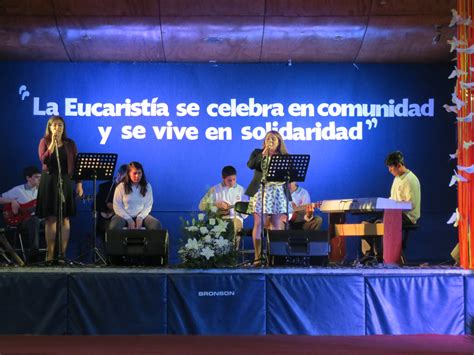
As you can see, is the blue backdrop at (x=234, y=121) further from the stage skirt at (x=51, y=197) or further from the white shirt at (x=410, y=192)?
the stage skirt at (x=51, y=197)

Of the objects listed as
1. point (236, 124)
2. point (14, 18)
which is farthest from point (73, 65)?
point (236, 124)

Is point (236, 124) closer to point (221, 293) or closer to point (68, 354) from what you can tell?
point (221, 293)

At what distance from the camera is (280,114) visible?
37.5ft

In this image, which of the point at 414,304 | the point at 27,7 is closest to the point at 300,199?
the point at 414,304

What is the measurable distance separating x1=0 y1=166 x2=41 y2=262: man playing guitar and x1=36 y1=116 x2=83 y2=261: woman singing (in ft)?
5.29

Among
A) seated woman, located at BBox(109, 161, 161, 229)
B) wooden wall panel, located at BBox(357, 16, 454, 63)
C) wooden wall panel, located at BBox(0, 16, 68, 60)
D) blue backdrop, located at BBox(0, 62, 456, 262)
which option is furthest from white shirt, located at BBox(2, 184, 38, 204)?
wooden wall panel, located at BBox(357, 16, 454, 63)

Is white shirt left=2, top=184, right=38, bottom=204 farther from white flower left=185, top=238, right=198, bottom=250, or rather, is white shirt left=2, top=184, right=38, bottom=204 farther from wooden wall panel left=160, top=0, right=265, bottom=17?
white flower left=185, top=238, right=198, bottom=250

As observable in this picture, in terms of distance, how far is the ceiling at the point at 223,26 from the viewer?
34.7 feet

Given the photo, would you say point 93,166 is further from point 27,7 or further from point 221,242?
point 27,7

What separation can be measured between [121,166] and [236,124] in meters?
1.57

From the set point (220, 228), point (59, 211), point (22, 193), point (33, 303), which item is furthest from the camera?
point (22, 193)

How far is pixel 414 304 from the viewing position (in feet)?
24.8

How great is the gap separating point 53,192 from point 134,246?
3.82 feet

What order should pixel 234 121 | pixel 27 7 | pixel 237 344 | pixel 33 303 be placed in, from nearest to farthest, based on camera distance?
pixel 237 344, pixel 33 303, pixel 27 7, pixel 234 121
